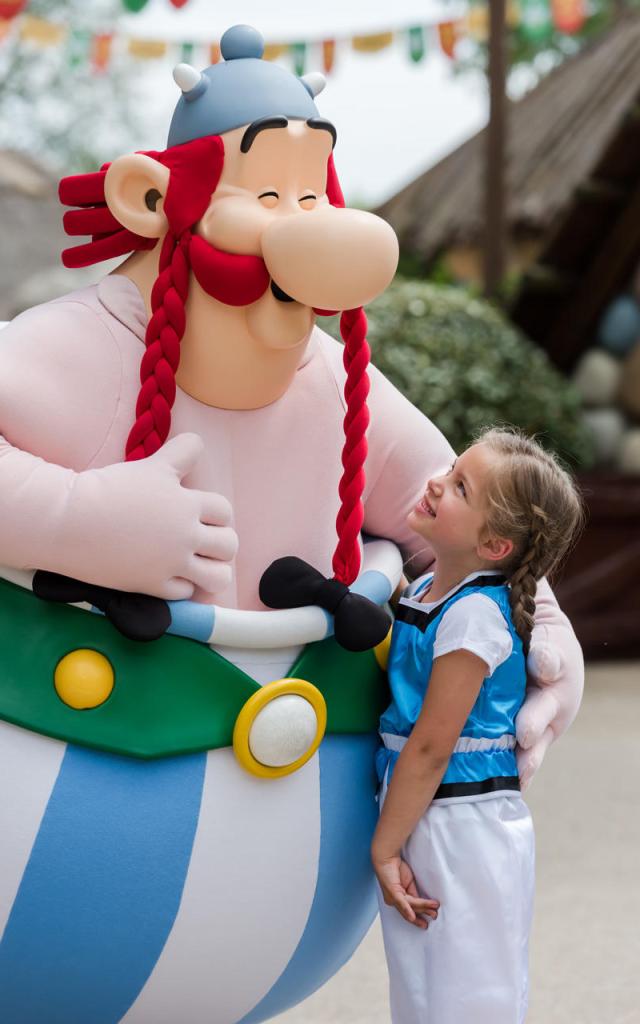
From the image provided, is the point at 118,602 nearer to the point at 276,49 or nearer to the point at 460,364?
the point at 460,364

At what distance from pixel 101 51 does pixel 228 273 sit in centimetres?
616

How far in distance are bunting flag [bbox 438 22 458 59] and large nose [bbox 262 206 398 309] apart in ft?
19.1

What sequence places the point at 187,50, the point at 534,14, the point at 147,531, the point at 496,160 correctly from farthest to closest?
the point at 187,50 → the point at 534,14 → the point at 496,160 → the point at 147,531

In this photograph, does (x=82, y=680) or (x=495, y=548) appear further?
(x=495, y=548)

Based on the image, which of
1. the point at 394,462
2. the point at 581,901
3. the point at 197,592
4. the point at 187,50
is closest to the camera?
the point at 197,592

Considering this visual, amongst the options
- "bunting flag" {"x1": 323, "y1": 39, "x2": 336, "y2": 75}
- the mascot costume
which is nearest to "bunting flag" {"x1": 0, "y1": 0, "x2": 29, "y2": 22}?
"bunting flag" {"x1": 323, "y1": 39, "x2": 336, "y2": 75}

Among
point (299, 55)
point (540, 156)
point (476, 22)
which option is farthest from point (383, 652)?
point (540, 156)

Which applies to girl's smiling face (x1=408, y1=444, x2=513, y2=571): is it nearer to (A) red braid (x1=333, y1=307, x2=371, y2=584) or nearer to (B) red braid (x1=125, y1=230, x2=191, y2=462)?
(A) red braid (x1=333, y1=307, x2=371, y2=584)

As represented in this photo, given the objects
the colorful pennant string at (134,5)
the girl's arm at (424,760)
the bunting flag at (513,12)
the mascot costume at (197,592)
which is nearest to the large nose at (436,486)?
the mascot costume at (197,592)

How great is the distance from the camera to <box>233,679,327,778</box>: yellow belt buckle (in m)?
1.54

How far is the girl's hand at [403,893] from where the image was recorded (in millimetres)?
1637

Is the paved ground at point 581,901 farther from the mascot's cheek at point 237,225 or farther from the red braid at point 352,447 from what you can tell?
the mascot's cheek at point 237,225

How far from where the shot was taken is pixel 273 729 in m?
1.54

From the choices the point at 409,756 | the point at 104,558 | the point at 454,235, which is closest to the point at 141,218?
the point at 104,558
